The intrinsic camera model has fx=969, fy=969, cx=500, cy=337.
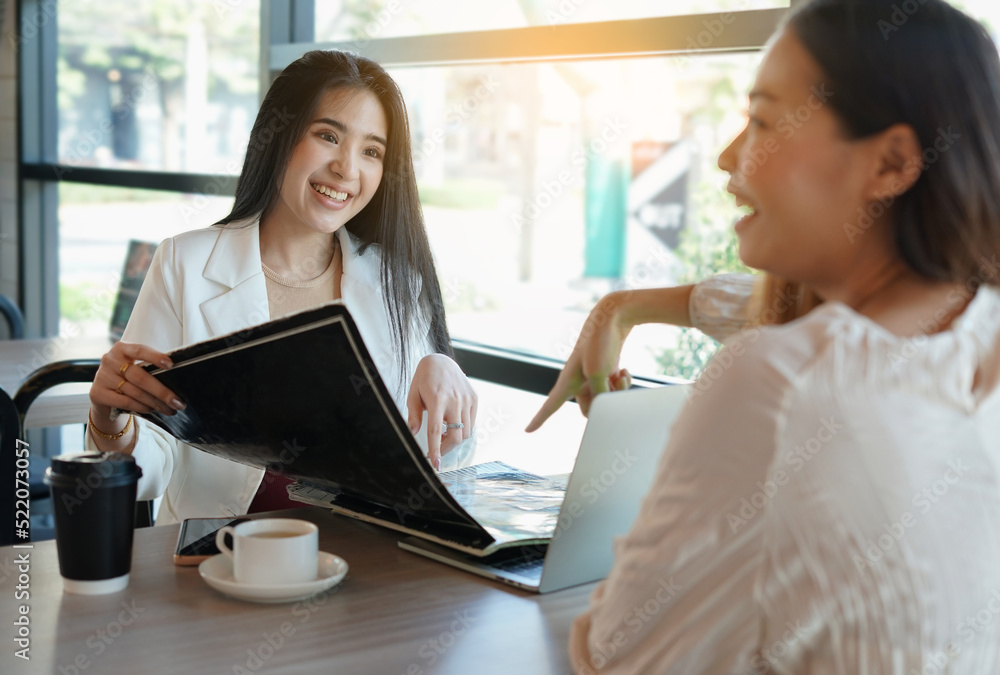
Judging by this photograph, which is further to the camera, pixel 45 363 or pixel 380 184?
pixel 45 363

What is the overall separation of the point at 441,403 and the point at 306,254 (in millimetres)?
689

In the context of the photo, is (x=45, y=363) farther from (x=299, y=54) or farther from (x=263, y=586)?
(x=263, y=586)

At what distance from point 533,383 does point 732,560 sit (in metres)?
1.63

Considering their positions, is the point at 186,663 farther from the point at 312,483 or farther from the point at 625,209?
the point at 625,209

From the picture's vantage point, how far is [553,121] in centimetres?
340

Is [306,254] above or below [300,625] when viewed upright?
above

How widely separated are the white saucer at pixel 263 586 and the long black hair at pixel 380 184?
3.16 feet

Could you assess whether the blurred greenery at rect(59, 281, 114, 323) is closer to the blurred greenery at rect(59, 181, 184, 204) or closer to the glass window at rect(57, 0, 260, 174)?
the blurred greenery at rect(59, 181, 184, 204)

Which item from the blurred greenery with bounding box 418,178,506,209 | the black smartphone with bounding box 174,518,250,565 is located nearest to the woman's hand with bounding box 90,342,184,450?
the black smartphone with bounding box 174,518,250,565

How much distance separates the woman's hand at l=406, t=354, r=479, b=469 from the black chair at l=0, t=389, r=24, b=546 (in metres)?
0.92

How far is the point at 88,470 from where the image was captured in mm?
960

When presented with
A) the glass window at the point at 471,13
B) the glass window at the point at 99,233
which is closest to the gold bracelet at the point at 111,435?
the glass window at the point at 471,13

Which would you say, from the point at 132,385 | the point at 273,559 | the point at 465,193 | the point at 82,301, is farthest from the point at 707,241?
the point at 82,301

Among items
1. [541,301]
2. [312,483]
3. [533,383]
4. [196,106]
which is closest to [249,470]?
[312,483]
